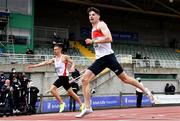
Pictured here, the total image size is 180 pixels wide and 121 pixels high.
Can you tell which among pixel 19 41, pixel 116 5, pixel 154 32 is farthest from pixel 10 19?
pixel 154 32

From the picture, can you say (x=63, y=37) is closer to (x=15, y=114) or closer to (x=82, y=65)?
(x=82, y=65)

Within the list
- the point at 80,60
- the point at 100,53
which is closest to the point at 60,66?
the point at 100,53

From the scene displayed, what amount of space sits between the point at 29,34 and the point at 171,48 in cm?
2025

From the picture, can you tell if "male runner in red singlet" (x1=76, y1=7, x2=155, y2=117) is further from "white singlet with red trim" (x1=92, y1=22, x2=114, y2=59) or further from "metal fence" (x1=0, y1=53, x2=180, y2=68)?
"metal fence" (x1=0, y1=53, x2=180, y2=68)

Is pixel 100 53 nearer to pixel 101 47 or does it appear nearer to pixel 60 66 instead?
pixel 101 47

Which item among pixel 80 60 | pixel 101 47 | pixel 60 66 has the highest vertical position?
pixel 80 60

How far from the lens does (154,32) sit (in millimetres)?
53969

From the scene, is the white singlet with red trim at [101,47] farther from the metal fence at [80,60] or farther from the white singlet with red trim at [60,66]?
the metal fence at [80,60]

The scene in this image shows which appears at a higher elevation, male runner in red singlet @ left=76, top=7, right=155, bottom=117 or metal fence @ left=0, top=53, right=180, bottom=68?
metal fence @ left=0, top=53, right=180, bottom=68

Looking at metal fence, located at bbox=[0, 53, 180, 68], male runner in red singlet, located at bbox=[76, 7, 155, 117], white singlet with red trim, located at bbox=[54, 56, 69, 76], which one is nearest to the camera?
male runner in red singlet, located at bbox=[76, 7, 155, 117]

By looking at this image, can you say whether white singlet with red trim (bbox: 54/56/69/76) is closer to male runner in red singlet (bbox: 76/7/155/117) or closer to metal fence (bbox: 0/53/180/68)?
male runner in red singlet (bbox: 76/7/155/117)

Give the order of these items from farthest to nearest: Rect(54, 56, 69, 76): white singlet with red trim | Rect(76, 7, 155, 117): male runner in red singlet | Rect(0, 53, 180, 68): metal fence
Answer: Rect(0, 53, 180, 68): metal fence < Rect(54, 56, 69, 76): white singlet with red trim < Rect(76, 7, 155, 117): male runner in red singlet

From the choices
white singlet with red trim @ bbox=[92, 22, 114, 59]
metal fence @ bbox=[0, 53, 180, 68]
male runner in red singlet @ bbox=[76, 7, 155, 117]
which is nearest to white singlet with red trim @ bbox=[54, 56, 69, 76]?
male runner in red singlet @ bbox=[76, 7, 155, 117]

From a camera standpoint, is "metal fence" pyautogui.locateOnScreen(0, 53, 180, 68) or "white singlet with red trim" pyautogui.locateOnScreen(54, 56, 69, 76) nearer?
"white singlet with red trim" pyautogui.locateOnScreen(54, 56, 69, 76)
